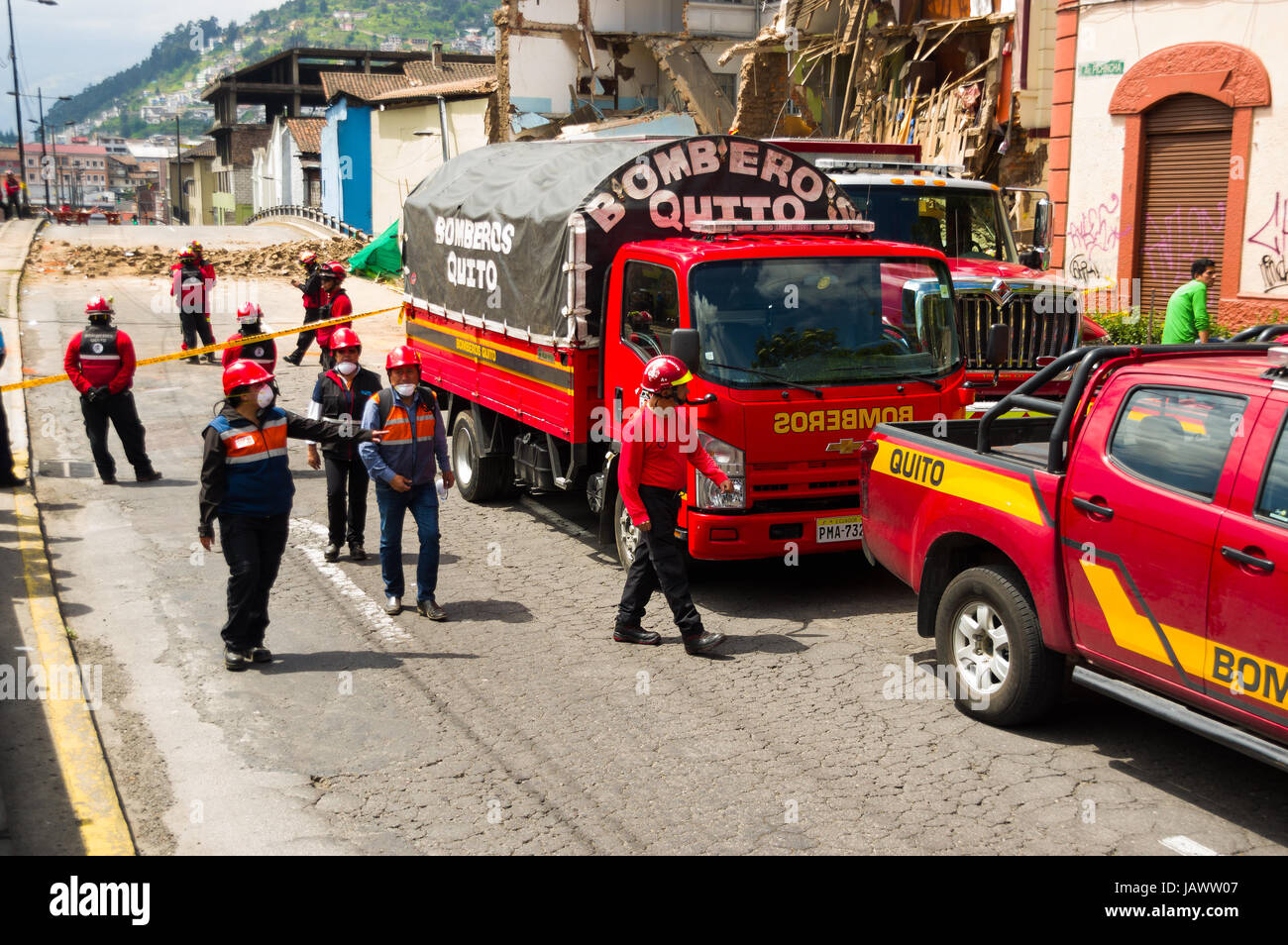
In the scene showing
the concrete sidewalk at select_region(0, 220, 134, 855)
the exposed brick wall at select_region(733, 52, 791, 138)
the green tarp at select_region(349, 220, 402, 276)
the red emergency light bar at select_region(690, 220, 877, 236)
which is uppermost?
the exposed brick wall at select_region(733, 52, 791, 138)

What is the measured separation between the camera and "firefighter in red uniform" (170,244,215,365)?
20109 millimetres

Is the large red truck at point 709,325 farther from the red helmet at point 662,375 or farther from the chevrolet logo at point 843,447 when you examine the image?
the red helmet at point 662,375

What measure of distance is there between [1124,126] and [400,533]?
1367 cm

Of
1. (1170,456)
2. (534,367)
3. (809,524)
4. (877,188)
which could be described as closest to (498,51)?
(877,188)

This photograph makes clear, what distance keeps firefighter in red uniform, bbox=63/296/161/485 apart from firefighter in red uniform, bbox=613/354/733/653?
6.91 m

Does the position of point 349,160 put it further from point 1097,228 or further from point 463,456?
point 463,456

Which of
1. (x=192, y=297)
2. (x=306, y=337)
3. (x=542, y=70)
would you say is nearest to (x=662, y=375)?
(x=306, y=337)

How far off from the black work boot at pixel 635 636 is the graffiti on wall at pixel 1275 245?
37.7 feet

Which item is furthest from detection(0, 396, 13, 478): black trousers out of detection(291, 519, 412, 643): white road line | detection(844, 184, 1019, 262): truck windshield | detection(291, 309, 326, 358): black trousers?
detection(844, 184, 1019, 262): truck windshield

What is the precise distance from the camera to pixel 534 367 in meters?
10.6

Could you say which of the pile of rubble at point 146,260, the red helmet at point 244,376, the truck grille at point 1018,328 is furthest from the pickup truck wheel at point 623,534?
the pile of rubble at point 146,260

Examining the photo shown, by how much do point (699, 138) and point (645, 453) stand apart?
312 centimetres

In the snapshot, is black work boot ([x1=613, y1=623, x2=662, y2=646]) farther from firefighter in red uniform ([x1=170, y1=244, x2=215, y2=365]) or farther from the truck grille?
firefighter in red uniform ([x1=170, y1=244, x2=215, y2=365])
